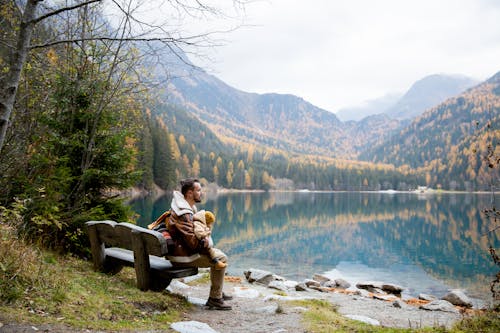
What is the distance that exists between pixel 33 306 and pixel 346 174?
198 meters

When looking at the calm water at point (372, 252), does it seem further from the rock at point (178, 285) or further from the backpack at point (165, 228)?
the backpack at point (165, 228)

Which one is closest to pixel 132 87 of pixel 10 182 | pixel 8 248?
pixel 10 182

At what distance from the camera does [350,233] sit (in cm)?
4197

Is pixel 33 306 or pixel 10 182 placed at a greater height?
pixel 10 182

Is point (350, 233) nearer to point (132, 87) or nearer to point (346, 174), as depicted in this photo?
point (132, 87)

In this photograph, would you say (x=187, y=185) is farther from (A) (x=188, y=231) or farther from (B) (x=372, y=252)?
(B) (x=372, y=252)

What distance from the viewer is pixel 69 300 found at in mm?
4973

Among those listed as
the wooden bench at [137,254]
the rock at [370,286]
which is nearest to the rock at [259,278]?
the rock at [370,286]

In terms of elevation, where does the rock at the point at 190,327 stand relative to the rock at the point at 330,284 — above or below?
above

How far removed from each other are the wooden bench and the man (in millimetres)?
270

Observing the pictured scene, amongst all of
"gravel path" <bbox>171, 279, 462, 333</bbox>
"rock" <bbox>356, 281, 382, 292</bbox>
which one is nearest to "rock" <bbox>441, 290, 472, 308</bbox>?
"rock" <bbox>356, 281, 382, 292</bbox>

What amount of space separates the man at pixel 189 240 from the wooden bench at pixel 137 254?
0.27m

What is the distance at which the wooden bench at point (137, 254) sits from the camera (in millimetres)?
6215

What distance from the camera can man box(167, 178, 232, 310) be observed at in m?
6.07
